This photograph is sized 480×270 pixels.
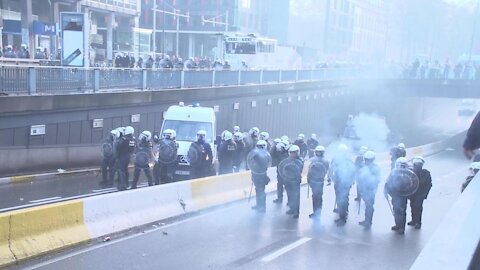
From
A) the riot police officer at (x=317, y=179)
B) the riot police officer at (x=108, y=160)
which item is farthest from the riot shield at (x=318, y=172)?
the riot police officer at (x=108, y=160)

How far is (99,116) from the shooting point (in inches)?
715

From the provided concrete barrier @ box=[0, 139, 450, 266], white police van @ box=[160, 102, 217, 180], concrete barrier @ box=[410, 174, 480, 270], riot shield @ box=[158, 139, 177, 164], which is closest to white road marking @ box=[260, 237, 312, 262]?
concrete barrier @ box=[0, 139, 450, 266]

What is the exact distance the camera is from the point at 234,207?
41.5ft

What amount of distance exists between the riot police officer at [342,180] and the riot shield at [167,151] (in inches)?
158

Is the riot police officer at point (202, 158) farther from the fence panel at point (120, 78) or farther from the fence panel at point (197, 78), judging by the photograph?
the fence panel at point (197, 78)

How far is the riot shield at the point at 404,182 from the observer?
10.7m

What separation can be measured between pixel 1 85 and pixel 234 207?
24.1ft

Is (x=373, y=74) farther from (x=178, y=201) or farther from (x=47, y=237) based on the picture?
(x=47, y=237)

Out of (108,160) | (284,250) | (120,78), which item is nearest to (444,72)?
(120,78)

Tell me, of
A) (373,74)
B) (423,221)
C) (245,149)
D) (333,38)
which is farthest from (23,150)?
(333,38)

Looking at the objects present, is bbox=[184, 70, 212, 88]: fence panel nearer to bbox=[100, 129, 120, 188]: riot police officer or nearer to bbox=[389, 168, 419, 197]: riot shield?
bbox=[100, 129, 120, 188]: riot police officer

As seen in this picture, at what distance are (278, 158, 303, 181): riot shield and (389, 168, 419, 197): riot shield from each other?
6.54ft

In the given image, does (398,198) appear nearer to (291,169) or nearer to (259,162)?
(291,169)

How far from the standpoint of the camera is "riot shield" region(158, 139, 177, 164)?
1342 cm
